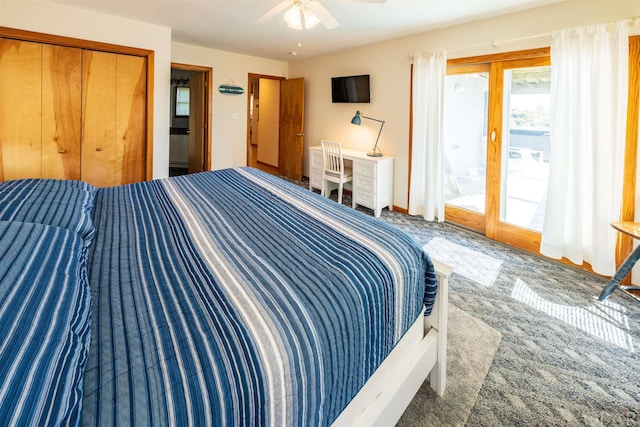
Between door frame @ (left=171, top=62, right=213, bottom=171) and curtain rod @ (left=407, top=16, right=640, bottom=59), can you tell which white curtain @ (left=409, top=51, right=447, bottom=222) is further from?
door frame @ (left=171, top=62, right=213, bottom=171)

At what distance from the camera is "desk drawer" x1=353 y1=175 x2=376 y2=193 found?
441 cm

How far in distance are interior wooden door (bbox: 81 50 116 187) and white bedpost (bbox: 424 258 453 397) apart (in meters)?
4.03

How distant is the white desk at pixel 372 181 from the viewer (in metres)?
4.38

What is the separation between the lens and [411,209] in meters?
4.37

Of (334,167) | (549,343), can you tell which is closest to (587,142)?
(549,343)

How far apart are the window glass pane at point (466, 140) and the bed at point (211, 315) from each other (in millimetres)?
2705

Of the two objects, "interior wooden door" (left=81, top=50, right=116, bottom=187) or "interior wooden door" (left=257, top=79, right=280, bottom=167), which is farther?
"interior wooden door" (left=257, top=79, right=280, bottom=167)

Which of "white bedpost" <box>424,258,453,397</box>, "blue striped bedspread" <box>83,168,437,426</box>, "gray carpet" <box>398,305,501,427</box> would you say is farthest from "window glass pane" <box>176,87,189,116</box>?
"white bedpost" <box>424,258,453,397</box>

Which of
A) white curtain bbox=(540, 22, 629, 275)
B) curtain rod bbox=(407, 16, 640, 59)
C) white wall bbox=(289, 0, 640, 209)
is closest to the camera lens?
curtain rod bbox=(407, 16, 640, 59)

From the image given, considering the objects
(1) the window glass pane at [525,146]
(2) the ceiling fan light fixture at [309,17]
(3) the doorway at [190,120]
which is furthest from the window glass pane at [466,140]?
(3) the doorway at [190,120]

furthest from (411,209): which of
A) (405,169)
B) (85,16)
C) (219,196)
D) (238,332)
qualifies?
(85,16)

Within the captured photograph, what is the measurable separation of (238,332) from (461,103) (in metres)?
3.96

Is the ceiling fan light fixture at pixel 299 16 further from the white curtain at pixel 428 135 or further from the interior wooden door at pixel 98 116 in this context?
the interior wooden door at pixel 98 116

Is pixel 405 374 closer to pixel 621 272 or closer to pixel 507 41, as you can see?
pixel 621 272
